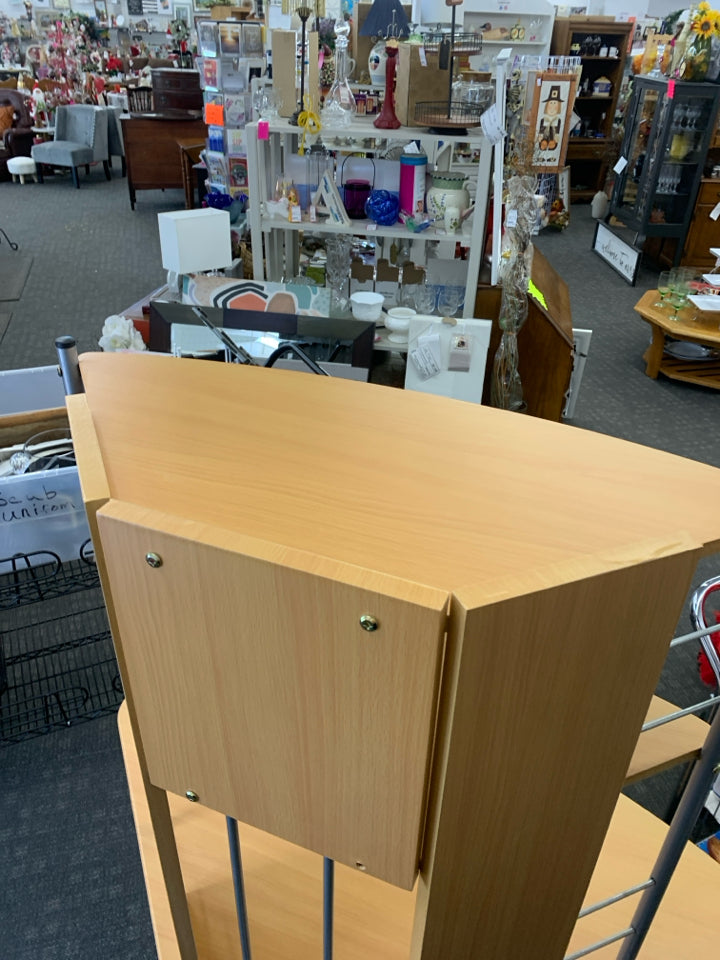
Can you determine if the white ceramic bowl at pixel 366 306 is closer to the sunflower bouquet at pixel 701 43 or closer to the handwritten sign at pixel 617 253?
the handwritten sign at pixel 617 253

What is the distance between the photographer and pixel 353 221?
3340 millimetres

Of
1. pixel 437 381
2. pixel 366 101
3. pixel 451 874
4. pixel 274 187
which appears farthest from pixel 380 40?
pixel 451 874

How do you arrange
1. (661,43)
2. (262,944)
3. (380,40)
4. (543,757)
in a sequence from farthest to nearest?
(661,43) → (380,40) → (262,944) → (543,757)

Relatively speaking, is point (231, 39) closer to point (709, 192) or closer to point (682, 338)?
point (682, 338)

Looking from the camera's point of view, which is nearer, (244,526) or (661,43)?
(244,526)

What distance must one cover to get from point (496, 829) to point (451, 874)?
6 centimetres

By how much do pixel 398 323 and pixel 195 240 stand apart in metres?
1.00

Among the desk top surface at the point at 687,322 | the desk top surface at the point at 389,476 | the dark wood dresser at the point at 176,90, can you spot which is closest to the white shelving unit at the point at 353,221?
the desk top surface at the point at 687,322

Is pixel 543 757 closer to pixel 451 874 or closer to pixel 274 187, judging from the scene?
pixel 451 874

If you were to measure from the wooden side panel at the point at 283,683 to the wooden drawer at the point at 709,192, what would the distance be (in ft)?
22.1

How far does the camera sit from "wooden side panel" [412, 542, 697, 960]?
0.53 meters

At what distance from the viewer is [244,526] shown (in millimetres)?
594

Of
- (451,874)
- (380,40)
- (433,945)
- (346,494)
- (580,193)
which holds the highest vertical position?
(380,40)

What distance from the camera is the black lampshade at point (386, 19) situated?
3.29 metres
